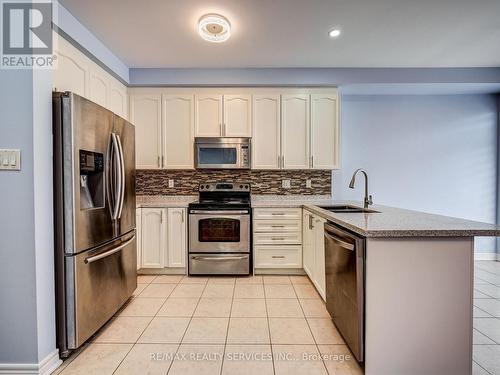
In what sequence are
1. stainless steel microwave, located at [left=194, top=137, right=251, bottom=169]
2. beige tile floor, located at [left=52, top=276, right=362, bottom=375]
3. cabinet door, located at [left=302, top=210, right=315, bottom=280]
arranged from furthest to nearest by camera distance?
stainless steel microwave, located at [left=194, top=137, right=251, bottom=169] < cabinet door, located at [left=302, top=210, right=315, bottom=280] < beige tile floor, located at [left=52, top=276, right=362, bottom=375]

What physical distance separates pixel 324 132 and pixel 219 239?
1.86 metres

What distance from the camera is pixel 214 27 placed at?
7.48ft

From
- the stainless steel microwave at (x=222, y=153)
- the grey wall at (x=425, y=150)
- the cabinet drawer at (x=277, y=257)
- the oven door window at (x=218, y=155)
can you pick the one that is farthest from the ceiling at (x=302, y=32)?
the cabinet drawer at (x=277, y=257)

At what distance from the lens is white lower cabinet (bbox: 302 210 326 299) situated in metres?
2.42

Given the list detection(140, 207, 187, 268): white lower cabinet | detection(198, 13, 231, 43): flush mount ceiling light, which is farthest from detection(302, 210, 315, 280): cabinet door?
detection(198, 13, 231, 43): flush mount ceiling light

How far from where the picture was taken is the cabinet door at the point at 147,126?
11.1 feet

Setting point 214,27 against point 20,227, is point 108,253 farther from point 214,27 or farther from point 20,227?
point 214,27

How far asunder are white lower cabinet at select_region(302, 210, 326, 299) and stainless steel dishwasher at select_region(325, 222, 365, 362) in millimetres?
269

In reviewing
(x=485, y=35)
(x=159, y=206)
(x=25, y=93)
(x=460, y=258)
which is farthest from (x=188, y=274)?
(x=485, y=35)

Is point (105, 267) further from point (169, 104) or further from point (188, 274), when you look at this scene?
point (169, 104)

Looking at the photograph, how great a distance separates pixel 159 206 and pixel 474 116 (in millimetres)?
4413

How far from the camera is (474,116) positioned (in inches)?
147

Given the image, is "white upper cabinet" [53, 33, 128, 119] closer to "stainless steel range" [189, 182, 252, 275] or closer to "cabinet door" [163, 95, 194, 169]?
"cabinet door" [163, 95, 194, 169]

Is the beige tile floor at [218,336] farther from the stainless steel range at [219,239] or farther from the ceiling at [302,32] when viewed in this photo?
the ceiling at [302,32]
